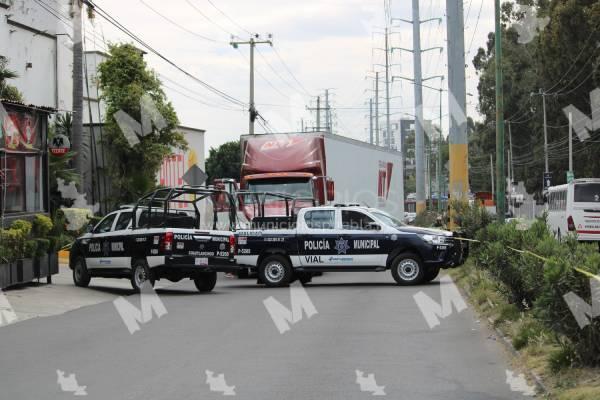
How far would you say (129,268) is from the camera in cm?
2019

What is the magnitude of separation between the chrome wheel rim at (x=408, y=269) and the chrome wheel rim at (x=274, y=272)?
9.14 feet

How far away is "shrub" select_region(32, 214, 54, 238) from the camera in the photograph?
67.4ft

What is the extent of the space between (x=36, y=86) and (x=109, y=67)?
4280 millimetres

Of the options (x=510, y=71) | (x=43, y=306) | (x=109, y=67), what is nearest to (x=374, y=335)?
(x=43, y=306)

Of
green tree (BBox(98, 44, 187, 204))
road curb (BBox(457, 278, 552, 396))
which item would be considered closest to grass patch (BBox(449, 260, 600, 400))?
road curb (BBox(457, 278, 552, 396))

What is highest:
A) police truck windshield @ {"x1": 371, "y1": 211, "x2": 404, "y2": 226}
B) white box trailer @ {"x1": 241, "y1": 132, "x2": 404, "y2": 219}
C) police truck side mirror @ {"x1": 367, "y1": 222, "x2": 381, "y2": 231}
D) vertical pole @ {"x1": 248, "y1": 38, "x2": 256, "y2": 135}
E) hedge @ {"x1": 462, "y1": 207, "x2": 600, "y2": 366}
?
vertical pole @ {"x1": 248, "y1": 38, "x2": 256, "y2": 135}

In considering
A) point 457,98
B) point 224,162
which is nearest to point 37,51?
point 457,98

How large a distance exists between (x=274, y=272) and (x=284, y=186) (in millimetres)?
6365

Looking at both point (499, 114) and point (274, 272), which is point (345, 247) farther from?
point (499, 114)

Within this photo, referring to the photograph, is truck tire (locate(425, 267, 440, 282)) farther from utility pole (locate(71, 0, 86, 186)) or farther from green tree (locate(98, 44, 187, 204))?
green tree (locate(98, 44, 187, 204))

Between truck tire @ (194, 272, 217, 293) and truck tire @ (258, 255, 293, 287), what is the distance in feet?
4.39

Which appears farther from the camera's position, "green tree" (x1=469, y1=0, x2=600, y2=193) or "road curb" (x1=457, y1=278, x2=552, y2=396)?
"green tree" (x1=469, y1=0, x2=600, y2=193)

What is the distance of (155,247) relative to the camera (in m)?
19.5

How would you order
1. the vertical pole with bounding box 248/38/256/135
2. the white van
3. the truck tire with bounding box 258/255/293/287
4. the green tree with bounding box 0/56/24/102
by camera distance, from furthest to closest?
the vertical pole with bounding box 248/38/256/135 < the white van < the green tree with bounding box 0/56/24/102 < the truck tire with bounding box 258/255/293/287
